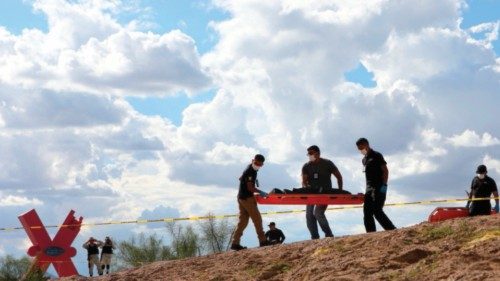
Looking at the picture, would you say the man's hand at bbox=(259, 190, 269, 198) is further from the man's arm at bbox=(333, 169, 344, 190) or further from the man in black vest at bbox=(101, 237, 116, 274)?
the man in black vest at bbox=(101, 237, 116, 274)

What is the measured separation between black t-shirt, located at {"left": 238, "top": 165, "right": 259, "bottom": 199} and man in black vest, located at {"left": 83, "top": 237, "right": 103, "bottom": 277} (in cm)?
679

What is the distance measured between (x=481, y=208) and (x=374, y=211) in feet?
5.80

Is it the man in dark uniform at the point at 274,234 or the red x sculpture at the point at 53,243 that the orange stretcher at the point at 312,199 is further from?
the red x sculpture at the point at 53,243

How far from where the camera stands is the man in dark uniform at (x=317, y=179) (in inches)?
577

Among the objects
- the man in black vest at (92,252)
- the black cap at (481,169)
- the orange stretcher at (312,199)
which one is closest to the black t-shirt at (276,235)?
the orange stretcher at (312,199)

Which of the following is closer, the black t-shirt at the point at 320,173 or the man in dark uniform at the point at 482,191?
the man in dark uniform at the point at 482,191

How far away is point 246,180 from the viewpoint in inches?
568

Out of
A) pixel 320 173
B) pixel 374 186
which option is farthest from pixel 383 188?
pixel 320 173

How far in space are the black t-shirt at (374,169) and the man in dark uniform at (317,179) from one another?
1.27 m

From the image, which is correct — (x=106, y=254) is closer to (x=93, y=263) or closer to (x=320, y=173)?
(x=93, y=263)

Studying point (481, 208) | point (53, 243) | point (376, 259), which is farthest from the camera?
point (53, 243)

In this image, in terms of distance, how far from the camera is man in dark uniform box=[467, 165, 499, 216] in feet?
45.6

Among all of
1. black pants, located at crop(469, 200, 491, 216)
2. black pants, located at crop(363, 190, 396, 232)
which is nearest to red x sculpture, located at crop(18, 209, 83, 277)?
black pants, located at crop(363, 190, 396, 232)

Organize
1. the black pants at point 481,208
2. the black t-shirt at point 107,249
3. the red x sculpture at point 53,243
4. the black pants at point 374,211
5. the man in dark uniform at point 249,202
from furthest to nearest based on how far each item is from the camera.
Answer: the red x sculpture at point 53,243 < the black t-shirt at point 107,249 < the man in dark uniform at point 249,202 < the black pants at point 481,208 < the black pants at point 374,211
